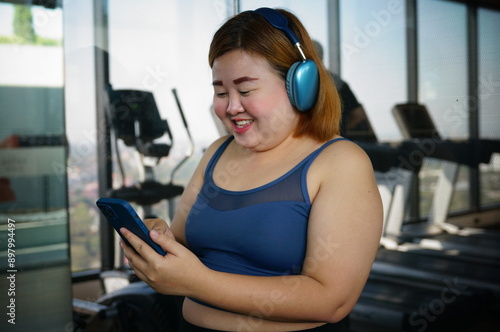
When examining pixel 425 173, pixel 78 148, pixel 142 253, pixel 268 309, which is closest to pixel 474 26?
pixel 425 173

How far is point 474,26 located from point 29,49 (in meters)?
1.66

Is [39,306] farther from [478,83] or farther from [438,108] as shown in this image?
[478,83]

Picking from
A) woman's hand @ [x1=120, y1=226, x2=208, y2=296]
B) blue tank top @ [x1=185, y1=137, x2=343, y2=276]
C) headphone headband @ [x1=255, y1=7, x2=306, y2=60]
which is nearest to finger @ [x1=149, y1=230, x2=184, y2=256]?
woman's hand @ [x1=120, y1=226, x2=208, y2=296]

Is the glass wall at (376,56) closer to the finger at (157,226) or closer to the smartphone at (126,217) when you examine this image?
the finger at (157,226)

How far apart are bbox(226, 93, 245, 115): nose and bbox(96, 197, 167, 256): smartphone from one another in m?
0.33

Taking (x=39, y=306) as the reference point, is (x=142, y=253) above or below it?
above

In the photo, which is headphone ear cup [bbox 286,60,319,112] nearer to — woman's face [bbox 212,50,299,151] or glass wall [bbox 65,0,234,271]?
woman's face [bbox 212,50,299,151]

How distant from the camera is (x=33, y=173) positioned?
6.79 ft

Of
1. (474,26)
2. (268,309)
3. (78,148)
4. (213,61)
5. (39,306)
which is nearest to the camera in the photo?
(268,309)

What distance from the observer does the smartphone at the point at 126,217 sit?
103 centimetres

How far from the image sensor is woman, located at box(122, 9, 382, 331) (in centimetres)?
105

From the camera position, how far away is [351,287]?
1.06 m

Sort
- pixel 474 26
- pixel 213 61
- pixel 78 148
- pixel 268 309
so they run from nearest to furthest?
1. pixel 268 309
2. pixel 213 61
3. pixel 474 26
4. pixel 78 148

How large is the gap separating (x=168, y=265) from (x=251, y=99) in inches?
16.5
